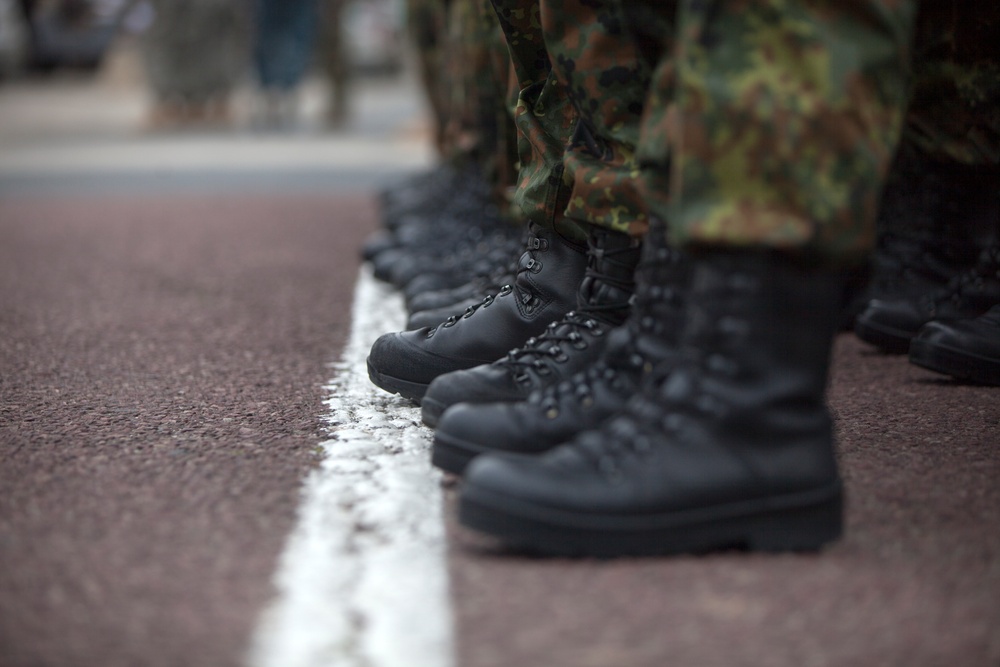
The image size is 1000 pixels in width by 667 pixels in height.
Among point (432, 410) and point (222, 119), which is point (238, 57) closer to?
point (222, 119)

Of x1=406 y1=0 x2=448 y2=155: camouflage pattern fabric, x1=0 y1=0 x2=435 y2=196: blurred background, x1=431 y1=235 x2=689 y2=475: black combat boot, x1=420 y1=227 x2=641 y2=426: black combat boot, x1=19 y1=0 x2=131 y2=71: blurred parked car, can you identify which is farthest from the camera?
x1=19 y1=0 x2=131 y2=71: blurred parked car

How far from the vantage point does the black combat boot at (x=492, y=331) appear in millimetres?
1809

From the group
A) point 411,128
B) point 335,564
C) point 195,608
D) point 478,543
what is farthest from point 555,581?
point 411,128

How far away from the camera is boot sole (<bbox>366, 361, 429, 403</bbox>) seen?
5.95 ft

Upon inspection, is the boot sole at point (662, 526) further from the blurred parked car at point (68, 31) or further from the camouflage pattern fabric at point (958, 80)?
the blurred parked car at point (68, 31)

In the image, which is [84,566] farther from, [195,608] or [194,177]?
[194,177]

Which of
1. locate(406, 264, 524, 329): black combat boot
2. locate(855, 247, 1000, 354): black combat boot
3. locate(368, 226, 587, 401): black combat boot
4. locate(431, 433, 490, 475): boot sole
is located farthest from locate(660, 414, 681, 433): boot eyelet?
locate(855, 247, 1000, 354): black combat boot

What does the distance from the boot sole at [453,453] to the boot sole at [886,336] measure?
1.20 metres

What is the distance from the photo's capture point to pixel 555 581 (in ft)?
3.87

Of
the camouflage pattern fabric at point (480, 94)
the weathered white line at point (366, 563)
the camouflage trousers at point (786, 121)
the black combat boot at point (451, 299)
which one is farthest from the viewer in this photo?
the camouflage pattern fabric at point (480, 94)

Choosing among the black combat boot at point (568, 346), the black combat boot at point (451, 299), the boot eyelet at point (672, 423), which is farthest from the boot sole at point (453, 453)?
the black combat boot at point (451, 299)

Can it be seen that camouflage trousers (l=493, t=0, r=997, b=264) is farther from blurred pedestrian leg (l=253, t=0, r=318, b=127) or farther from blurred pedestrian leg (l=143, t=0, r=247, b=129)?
blurred pedestrian leg (l=143, t=0, r=247, b=129)

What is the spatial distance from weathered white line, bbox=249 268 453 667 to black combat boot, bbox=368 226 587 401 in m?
0.07

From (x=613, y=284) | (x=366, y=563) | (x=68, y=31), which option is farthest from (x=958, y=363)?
(x=68, y=31)
